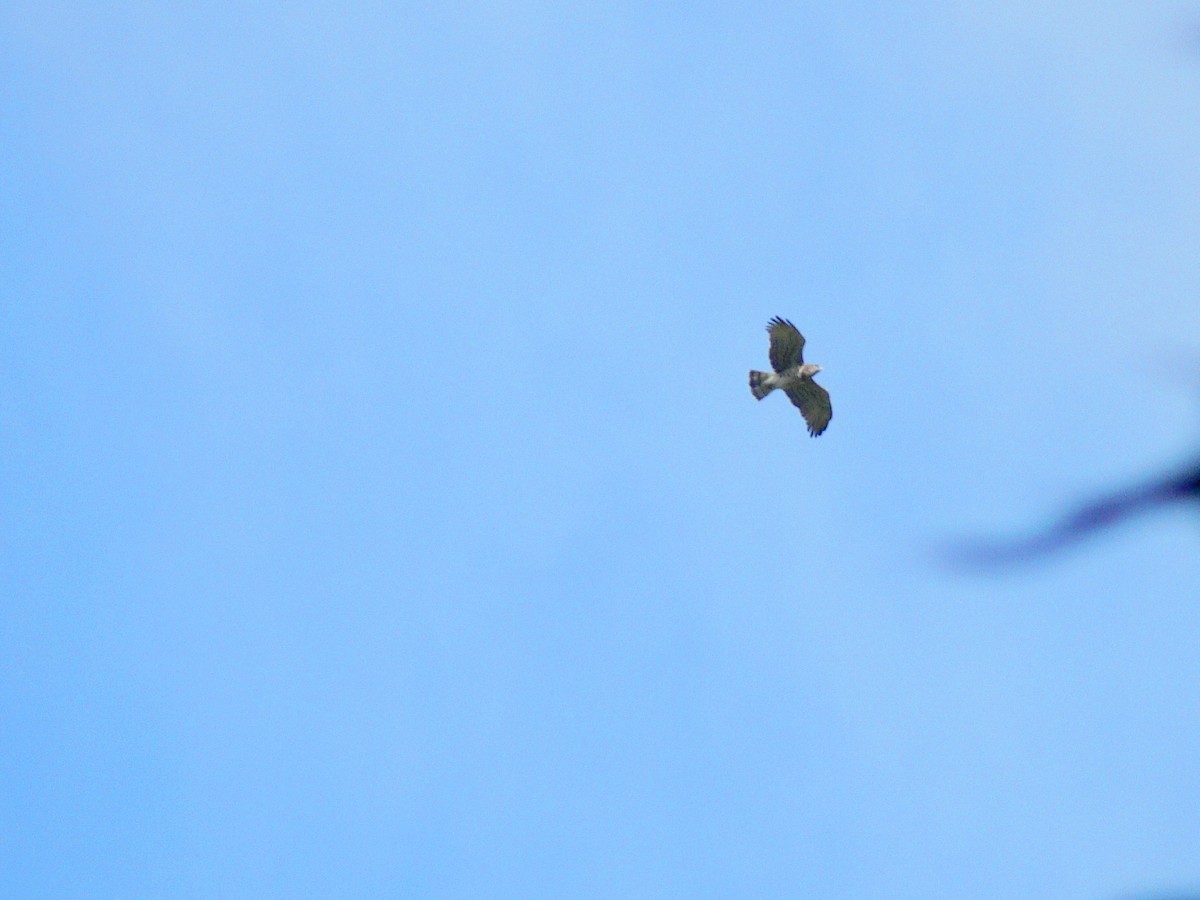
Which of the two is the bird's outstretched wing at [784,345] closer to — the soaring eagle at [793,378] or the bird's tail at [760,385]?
the soaring eagle at [793,378]

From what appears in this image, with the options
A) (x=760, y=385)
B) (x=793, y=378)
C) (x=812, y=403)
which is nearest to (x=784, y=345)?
(x=793, y=378)

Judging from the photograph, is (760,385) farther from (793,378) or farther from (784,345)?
(784,345)

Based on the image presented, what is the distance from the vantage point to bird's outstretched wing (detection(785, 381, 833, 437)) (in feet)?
83.0

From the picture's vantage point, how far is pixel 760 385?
25656 mm

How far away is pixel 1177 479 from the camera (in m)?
1.59

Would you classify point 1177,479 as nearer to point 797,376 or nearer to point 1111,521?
point 1111,521

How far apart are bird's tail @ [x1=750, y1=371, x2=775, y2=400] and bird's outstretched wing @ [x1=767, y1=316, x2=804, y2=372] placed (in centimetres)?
40

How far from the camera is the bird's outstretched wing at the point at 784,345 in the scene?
79.5 ft

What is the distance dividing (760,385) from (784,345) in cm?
134

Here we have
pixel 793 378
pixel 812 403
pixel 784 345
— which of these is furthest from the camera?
pixel 812 403

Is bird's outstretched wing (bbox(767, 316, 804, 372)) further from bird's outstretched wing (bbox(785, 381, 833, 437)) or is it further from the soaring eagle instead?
bird's outstretched wing (bbox(785, 381, 833, 437))

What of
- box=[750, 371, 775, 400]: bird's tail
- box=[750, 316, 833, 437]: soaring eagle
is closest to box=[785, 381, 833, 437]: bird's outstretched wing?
box=[750, 316, 833, 437]: soaring eagle

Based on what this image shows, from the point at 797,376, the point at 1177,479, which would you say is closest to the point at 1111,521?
the point at 1177,479

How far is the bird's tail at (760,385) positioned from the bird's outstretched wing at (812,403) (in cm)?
37
